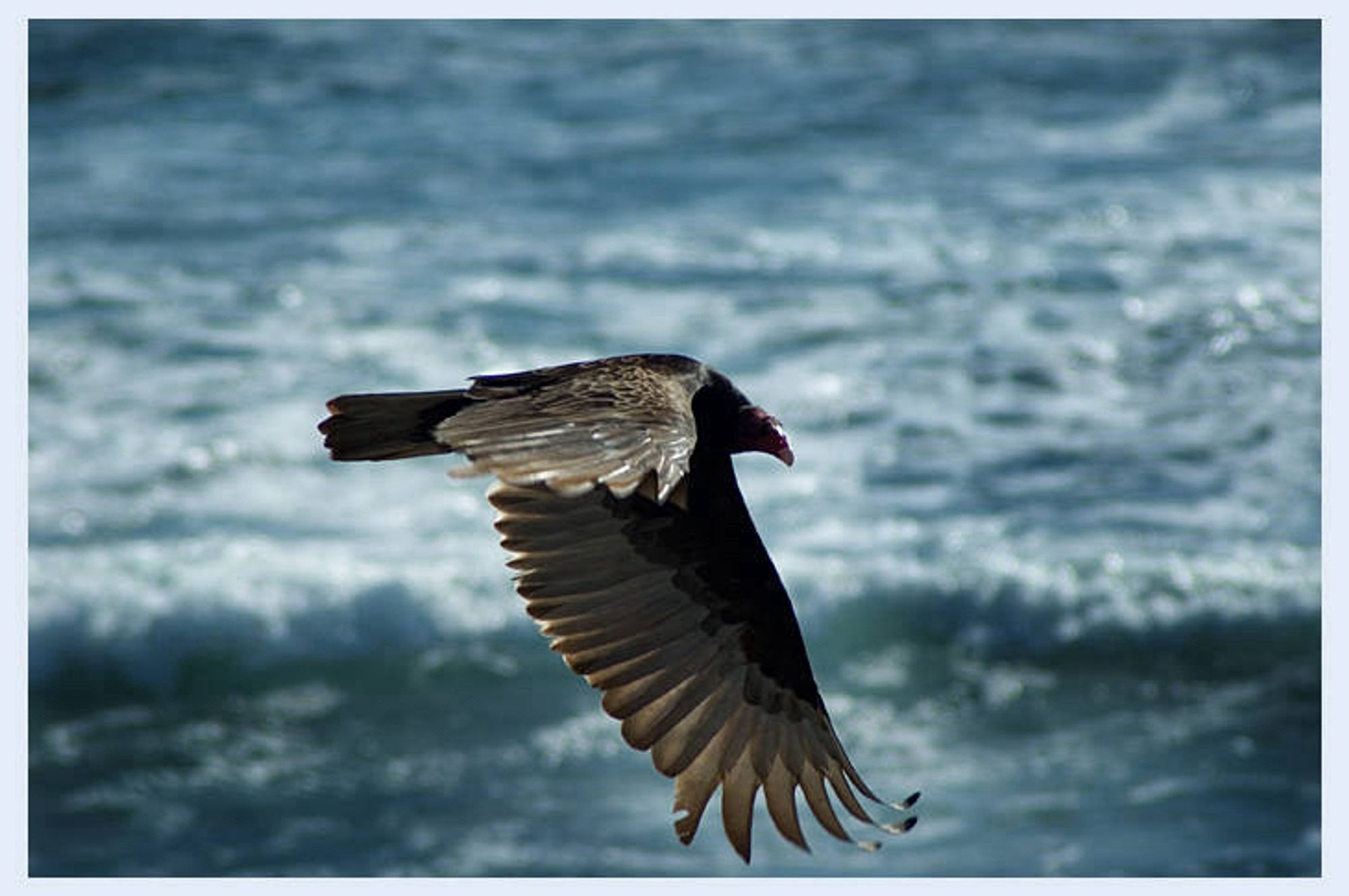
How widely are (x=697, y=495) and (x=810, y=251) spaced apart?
20.3 feet

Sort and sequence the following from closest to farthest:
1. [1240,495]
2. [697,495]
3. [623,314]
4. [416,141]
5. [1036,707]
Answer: [697,495] < [1036,707] < [1240,495] < [623,314] < [416,141]

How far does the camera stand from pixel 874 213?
998 centimetres

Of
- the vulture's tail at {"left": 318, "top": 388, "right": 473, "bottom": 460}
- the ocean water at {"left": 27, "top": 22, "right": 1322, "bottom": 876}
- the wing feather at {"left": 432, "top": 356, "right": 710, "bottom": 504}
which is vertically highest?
the ocean water at {"left": 27, "top": 22, "right": 1322, "bottom": 876}

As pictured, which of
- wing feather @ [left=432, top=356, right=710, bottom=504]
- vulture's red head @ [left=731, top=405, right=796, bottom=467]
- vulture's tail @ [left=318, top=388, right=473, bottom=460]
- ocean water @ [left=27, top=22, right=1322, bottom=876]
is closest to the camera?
wing feather @ [left=432, top=356, right=710, bottom=504]

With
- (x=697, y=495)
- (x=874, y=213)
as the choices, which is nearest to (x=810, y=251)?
(x=874, y=213)

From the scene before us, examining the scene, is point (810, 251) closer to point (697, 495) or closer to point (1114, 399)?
point (1114, 399)

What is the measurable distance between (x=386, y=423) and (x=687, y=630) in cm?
67

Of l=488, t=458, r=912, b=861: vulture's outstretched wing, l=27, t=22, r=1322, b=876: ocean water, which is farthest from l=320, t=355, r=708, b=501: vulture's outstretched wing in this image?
l=27, t=22, r=1322, b=876: ocean water

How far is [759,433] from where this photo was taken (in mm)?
3346

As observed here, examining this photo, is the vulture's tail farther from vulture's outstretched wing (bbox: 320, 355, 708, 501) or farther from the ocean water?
the ocean water

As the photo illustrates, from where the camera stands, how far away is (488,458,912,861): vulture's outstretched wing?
11.2 feet

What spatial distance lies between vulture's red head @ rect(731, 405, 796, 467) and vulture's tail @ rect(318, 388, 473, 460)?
0.49 m

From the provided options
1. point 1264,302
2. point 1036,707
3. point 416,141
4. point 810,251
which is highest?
point 416,141

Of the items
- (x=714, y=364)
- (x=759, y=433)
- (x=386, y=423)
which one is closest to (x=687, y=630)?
(x=759, y=433)
